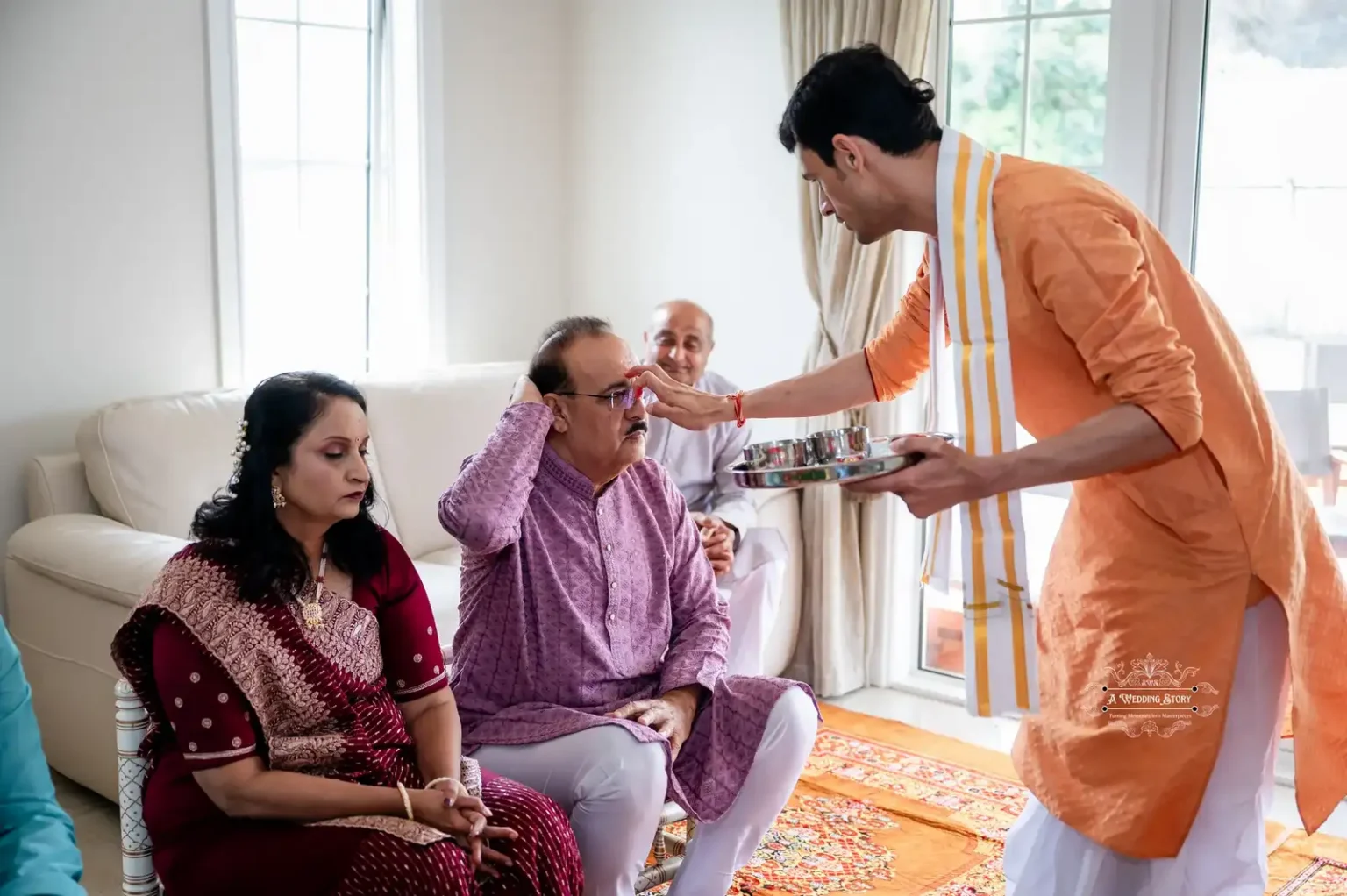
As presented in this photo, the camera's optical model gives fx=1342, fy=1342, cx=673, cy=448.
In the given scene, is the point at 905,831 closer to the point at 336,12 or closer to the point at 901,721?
the point at 901,721

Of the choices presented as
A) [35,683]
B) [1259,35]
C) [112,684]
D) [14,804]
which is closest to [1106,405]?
[14,804]

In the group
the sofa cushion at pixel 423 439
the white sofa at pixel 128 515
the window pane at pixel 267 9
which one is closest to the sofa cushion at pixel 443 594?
the white sofa at pixel 128 515

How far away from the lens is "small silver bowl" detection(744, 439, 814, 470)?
2229mm

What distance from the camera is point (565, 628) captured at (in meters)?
2.29

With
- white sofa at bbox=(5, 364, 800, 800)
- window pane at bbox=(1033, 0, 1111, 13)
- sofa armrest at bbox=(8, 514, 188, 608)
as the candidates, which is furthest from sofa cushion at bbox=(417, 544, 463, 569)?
window pane at bbox=(1033, 0, 1111, 13)

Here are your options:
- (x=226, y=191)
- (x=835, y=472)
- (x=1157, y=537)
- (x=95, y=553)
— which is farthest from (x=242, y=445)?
(x=226, y=191)

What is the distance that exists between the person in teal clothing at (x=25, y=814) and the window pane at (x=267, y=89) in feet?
8.93

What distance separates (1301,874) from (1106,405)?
1744 millimetres

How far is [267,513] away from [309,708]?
292 mm

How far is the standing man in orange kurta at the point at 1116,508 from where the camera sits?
1689 mm

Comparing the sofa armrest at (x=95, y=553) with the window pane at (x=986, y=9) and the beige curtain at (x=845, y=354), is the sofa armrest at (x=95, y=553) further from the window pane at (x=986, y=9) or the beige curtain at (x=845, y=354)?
the window pane at (x=986, y=9)

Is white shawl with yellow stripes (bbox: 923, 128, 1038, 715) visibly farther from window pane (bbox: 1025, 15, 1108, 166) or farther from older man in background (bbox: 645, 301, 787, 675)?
window pane (bbox: 1025, 15, 1108, 166)

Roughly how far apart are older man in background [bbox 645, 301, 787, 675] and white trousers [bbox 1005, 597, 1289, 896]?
56.5 inches

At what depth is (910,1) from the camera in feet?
12.2
